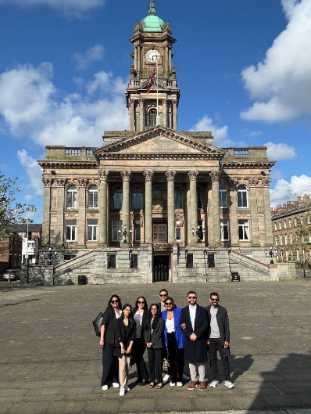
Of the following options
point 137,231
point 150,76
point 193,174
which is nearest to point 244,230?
point 193,174

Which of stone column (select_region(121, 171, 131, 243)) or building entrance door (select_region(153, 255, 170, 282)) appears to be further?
building entrance door (select_region(153, 255, 170, 282))

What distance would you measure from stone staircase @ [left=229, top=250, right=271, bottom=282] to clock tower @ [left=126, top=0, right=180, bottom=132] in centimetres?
2691

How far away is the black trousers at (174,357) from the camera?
864cm

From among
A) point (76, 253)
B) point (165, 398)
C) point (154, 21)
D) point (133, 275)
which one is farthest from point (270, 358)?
point (154, 21)

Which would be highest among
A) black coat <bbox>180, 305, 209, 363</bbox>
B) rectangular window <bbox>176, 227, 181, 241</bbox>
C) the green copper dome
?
the green copper dome

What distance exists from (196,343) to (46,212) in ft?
161

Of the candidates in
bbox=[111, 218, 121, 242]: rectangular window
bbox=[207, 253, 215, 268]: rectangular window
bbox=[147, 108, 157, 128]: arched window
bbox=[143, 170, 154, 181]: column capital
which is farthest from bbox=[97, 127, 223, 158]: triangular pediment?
bbox=[147, 108, 157, 128]: arched window

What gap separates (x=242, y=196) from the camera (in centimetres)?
5706

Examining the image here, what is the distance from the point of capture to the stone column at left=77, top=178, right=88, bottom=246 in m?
55.0

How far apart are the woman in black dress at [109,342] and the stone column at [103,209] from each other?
40551 millimetres

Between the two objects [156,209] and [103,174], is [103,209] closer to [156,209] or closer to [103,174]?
[103,174]

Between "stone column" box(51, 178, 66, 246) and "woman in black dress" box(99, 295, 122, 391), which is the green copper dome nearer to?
"stone column" box(51, 178, 66, 246)

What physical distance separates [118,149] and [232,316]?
35273mm

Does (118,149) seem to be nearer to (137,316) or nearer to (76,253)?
A: (76,253)
